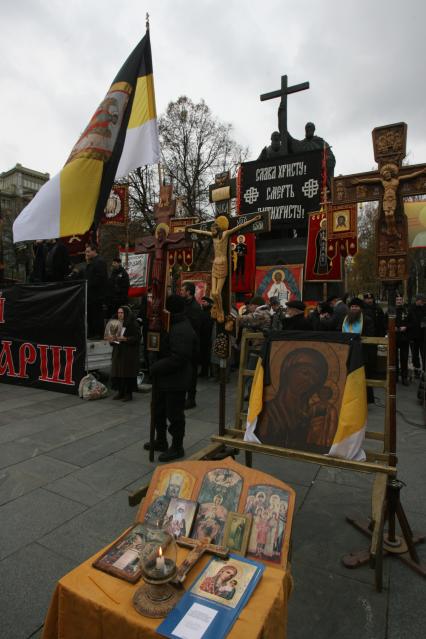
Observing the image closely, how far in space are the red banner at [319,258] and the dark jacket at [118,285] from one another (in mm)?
6608

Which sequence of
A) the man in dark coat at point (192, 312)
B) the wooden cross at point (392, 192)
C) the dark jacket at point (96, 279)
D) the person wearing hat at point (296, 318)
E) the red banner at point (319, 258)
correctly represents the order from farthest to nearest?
the red banner at point (319, 258) < the dark jacket at point (96, 279) < the man in dark coat at point (192, 312) < the person wearing hat at point (296, 318) < the wooden cross at point (392, 192)

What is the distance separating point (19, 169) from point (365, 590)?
217 ft

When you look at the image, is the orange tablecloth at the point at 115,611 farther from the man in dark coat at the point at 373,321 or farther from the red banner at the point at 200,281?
the red banner at the point at 200,281

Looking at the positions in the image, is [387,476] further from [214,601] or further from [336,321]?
[336,321]

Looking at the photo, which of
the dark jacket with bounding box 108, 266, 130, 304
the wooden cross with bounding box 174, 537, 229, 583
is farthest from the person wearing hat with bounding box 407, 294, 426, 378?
the wooden cross with bounding box 174, 537, 229, 583

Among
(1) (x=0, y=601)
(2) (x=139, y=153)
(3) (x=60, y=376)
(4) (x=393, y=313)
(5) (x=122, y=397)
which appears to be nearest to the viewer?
(1) (x=0, y=601)

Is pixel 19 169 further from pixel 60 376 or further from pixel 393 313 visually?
pixel 393 313

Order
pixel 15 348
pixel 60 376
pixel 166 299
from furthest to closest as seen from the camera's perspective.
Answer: pixel 15 348 → pixel 60 376 → pixel 166 299

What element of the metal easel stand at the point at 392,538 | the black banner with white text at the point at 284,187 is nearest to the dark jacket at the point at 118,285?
the metal easel stand at the point at 392,538

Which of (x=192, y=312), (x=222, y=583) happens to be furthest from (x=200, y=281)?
(x=222, y=583)

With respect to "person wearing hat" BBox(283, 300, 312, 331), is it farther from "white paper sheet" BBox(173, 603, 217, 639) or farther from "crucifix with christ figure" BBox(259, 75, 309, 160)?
"crucifix with christ figure" BBox(259, 75, 309, 160)

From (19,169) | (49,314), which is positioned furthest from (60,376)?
(19,169)

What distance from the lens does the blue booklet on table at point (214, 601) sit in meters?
1.43

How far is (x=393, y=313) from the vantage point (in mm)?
2885
